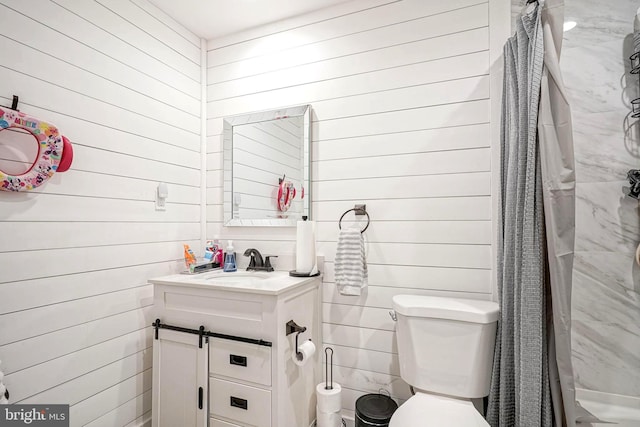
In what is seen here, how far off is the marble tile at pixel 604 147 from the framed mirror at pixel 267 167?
1.45m

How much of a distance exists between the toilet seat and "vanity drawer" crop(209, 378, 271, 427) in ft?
1.87

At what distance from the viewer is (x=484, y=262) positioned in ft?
5.08

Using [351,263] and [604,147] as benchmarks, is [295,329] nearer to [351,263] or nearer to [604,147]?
[351,263]

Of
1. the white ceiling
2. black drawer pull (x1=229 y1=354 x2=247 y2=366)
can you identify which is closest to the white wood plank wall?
the white ceiling

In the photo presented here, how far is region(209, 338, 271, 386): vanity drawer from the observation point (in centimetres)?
139

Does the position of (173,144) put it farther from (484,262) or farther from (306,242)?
(484,262)

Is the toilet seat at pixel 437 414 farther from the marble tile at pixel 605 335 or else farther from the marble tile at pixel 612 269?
the marble tile at pixel 612 269

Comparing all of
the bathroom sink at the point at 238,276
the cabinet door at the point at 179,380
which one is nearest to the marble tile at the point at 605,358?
the bathroom sink at the point at 238,276

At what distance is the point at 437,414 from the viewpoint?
1.22 m

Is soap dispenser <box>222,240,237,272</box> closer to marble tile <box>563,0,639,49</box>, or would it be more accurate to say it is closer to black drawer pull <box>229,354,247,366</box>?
black drawer pull <box>229,354,247,366</box>

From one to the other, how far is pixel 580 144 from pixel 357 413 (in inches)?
69.7

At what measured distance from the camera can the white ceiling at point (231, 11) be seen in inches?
73.0

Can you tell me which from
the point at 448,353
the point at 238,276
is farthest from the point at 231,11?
the point at 448,353

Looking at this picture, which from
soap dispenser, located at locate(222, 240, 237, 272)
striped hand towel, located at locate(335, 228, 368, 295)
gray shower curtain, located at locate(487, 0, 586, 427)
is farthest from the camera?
soap dispenser, located at locate(222, 240, 237, 272)
